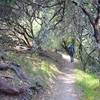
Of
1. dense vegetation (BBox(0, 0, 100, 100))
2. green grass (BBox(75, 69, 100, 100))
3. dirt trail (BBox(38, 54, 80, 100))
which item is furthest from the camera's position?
dense vegetation (BBox(0, 0, 100, 100))

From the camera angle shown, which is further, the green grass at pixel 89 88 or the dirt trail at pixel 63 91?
the green grass at pixel 89 88

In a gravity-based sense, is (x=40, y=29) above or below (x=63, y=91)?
above

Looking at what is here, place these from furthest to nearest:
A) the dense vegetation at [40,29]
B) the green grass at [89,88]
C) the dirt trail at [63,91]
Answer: the dense vegetation at [40,29]
the green grass at [89,88]
the dirt trail at [63,91]

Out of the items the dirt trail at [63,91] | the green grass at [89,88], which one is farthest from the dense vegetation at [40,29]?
the dirt trail at [63,91]

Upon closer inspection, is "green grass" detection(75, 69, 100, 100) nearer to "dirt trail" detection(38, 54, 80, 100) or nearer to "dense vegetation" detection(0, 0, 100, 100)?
"dense vegetation" detection(0, 0, 100, 100)

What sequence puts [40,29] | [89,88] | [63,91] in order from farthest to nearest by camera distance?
[40,29] < [89,88] < [63,91]

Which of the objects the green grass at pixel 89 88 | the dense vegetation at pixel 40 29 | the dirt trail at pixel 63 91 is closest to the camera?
the dirt trail at pixel 63 91

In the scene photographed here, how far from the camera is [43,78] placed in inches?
635

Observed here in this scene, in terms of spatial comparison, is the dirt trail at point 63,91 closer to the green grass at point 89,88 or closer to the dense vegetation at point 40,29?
the green grass at point 89,88

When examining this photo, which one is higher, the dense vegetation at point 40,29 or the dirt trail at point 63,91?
the dense vegetation at point 40,29

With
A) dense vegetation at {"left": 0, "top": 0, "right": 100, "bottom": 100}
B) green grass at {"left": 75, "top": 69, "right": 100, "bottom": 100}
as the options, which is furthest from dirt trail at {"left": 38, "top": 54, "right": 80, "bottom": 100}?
dense vegetation at {"left": 0, "top": 0, "right": 100, "bottom": 100}

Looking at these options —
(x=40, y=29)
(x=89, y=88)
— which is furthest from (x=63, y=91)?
(x=40, y=29)

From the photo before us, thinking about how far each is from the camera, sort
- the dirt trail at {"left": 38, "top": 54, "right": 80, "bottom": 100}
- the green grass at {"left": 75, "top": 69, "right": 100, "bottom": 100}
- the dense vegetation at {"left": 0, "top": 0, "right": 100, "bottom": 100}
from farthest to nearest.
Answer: the dense vegetation at {"left": 0, "top": 0, "right": 100, "bottom": 100}
the green grass at {"left": 75, "top": 69, "right": 100, "bottom": 100}
the dirt trail at {"left": 38, "top": 54, "right": 80, "bottom": 100}

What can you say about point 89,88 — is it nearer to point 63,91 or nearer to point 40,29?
point 63,91
